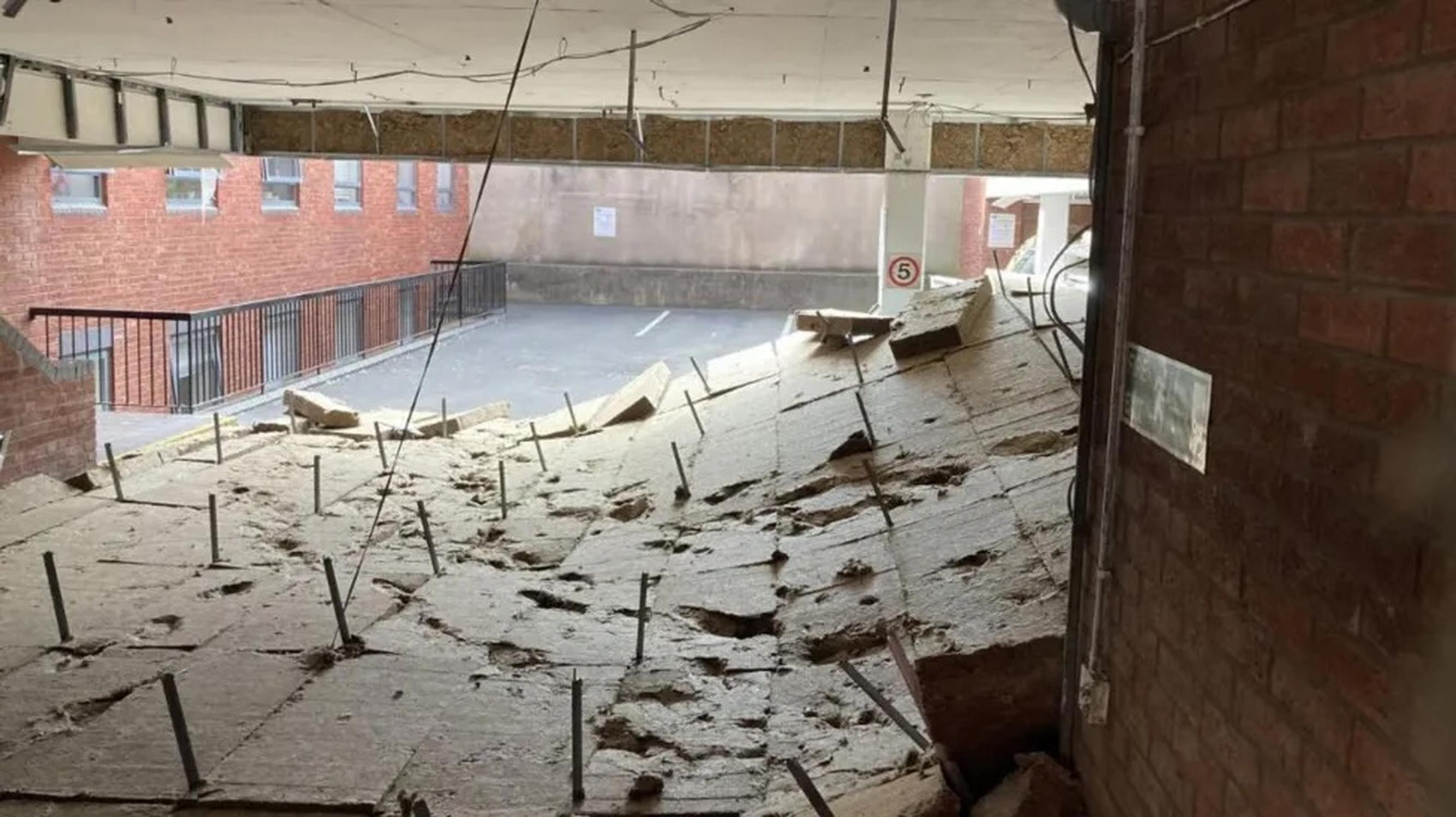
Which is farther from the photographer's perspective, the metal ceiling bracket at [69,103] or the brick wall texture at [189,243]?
the brick wall texture at [189,243]

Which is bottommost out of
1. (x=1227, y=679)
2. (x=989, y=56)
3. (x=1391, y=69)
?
(x=1227, y=679)

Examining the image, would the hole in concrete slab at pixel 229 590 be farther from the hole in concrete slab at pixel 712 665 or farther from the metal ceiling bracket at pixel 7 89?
the metal ceiling bracket at pixel 7 89

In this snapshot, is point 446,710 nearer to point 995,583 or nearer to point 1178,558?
point 995,583

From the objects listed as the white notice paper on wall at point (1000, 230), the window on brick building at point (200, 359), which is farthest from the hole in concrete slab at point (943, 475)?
the white notice paper on wall at point (1000, 230)

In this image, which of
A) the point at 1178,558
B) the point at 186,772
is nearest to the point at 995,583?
the point at 1178,558

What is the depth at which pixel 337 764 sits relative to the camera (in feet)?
13.0

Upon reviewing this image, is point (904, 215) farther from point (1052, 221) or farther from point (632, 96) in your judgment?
point (632, 96)

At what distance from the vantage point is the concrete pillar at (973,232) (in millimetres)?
22875

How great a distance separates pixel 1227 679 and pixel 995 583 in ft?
6.46

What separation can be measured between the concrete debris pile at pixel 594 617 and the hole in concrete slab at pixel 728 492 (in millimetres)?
27

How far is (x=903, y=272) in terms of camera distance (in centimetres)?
1345

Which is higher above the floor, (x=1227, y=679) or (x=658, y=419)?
(x=1227, y=679)

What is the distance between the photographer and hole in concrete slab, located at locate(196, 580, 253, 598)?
5.93 m

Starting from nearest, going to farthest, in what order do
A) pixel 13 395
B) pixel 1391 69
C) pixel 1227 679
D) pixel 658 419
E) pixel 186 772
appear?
pixel 1391 69 < pixel 1227 679 < pixel 186 772 < pixel 13 395 < pixel 658 419
